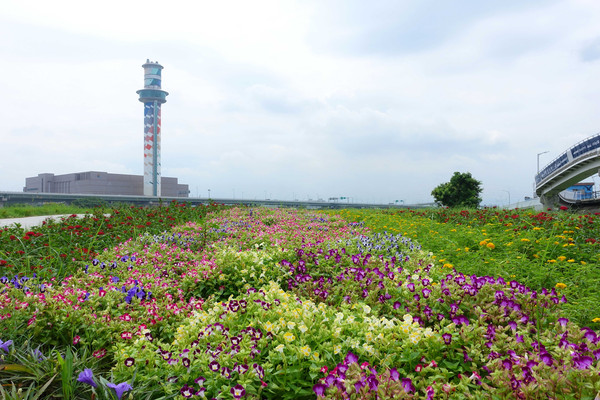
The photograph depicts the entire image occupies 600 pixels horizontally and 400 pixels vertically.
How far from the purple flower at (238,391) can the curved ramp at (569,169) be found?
1271 inches

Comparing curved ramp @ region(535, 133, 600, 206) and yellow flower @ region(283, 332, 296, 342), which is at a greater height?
curved ramp @ region(535, 133, 600, 206)

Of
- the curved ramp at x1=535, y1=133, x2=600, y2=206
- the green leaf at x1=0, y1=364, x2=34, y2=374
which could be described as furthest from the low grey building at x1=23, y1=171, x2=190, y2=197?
the green leaf at x1=0, y1=364, x2=34, y2=374

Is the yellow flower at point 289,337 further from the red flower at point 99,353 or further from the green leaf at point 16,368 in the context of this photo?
the green leaf at point 16,368

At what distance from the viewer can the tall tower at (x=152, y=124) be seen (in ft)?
263

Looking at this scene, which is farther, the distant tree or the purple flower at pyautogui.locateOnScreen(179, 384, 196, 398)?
the distant tree

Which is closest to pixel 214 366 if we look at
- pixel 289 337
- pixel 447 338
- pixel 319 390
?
pixel 289 337

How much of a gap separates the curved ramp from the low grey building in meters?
81.9

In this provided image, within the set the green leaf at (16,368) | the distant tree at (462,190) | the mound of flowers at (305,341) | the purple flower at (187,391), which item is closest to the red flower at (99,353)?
the mound of flowers at (305,341)

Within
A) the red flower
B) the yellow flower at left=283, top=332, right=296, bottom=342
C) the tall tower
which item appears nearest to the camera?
the yellow flower at left=283, top=332, right=296, bottom=342

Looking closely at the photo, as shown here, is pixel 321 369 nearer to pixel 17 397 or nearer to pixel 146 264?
Result: pixel 17 397

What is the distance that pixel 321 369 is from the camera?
231 cm

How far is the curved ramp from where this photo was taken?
32375 mm

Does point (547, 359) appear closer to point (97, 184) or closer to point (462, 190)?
point (462, 190)

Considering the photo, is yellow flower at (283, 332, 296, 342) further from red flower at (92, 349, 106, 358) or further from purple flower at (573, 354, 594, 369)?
purple flower at (573, 354, 594, 369)
